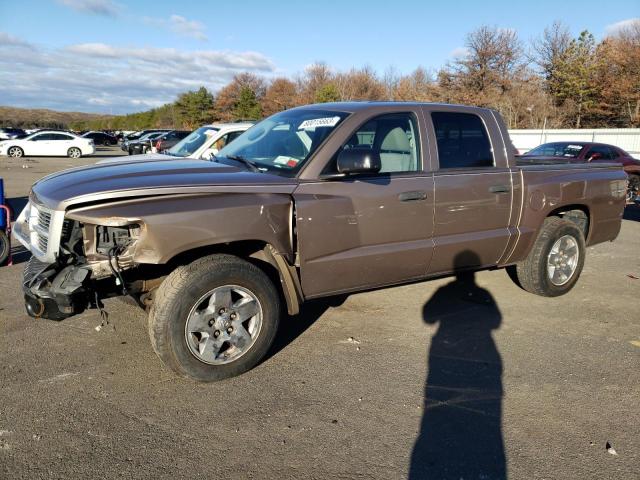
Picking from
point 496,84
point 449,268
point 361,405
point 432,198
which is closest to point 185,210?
point 361,405

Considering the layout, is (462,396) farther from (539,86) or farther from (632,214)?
(539,86)

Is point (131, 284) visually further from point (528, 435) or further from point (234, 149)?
point (528, 435)

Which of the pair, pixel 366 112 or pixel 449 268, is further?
pixel 449 268

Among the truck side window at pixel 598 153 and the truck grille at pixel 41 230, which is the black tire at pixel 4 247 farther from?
the truck side window at pixel 598 153

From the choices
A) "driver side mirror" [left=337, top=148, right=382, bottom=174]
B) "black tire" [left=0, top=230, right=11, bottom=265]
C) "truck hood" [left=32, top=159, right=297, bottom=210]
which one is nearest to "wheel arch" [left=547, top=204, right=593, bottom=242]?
"driver side mirror" [left=337, top=148, right=382, bottom=174]

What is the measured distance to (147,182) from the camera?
10.8 ft

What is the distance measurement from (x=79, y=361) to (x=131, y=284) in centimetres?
83

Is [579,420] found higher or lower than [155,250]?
lower

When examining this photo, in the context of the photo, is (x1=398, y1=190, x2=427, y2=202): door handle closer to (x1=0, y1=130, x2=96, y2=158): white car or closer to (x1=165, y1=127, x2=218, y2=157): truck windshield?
(x1=165, y1=127, x2=218, y2=157): truck windshield

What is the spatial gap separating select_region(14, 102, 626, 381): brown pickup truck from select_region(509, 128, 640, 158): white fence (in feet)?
75.1

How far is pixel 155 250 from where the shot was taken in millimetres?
3141

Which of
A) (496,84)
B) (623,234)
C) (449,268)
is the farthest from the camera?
(496,84)

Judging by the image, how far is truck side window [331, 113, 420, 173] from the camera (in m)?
4.29

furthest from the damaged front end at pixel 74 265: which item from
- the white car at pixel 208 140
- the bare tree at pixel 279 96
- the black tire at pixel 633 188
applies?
the bare tree at pixel 279 96
